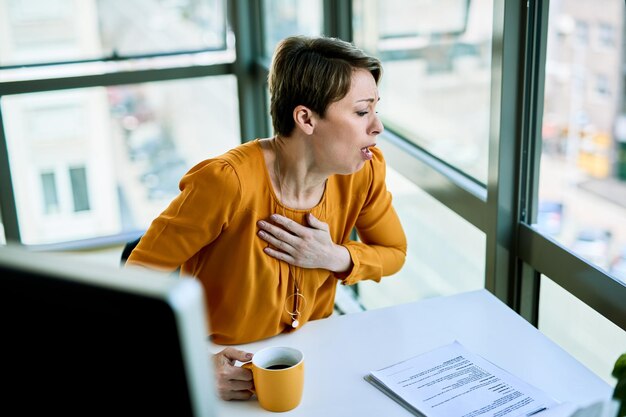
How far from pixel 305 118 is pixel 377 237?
1.24 feet

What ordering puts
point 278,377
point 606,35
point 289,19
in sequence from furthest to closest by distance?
point 289,19
point 606,35
point 278,377

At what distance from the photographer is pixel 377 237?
6.07ft

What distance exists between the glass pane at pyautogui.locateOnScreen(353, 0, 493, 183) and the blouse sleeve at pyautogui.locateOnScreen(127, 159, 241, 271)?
2.60ft

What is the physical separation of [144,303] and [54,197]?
3.45 metres

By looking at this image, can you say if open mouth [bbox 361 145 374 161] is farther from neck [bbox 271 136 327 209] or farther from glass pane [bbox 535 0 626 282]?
glass pane [bbox 535 0 626 282]

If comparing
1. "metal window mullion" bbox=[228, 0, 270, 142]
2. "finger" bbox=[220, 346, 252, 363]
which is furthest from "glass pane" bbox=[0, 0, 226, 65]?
"finger" bbox=[220, 346, 252, 363]

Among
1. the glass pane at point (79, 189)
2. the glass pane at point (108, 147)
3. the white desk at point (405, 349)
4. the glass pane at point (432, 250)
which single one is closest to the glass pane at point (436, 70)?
the glass pane at point (432, 250)

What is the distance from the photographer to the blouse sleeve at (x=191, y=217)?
158 centimetres

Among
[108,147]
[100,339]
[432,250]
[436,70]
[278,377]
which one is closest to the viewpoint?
[100,339]

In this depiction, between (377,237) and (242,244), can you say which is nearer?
(242,244)

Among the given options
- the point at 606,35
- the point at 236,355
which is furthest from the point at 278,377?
the point at 606,35

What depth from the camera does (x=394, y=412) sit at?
131cm

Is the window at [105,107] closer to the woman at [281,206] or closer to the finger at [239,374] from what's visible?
the woman at [281,206]

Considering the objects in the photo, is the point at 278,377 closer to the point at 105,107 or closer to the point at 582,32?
the point at 582,32
